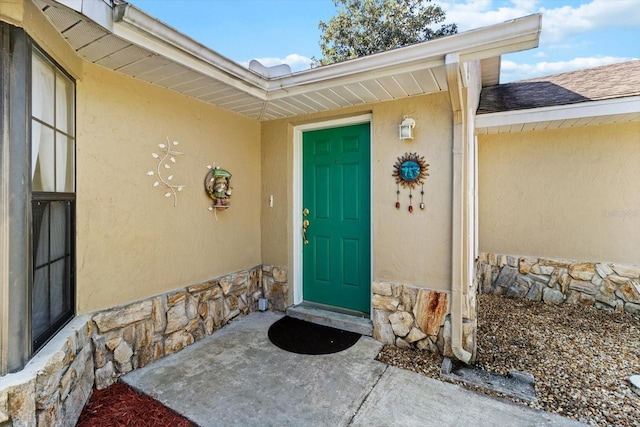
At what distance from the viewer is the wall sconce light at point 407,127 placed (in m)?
3.00

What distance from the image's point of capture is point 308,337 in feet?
10.7

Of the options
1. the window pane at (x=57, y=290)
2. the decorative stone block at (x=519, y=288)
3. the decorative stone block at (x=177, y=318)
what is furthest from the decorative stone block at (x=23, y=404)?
the decorative stone block at (x=519, y=288)

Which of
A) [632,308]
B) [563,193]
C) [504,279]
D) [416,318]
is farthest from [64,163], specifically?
[632,308]

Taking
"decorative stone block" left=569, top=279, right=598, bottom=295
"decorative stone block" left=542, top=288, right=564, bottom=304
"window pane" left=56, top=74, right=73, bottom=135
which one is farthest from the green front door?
"decorative stone block" left=569, top=279, right=598, bottom=295

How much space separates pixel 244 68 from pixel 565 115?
3.58m

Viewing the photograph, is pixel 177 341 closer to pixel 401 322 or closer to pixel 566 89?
pixel 401 322

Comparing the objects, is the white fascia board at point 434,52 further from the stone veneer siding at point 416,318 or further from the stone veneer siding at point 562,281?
the stone veneer siding at point 562,281

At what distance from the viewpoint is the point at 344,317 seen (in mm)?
3508

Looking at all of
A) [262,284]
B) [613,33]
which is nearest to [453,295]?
[262,284]

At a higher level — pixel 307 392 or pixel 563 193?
pixel 563 193

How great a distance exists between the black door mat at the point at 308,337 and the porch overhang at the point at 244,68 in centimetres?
247

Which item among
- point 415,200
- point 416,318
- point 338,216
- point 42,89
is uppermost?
point 42,89

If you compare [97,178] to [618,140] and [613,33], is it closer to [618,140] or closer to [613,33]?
[618,140]

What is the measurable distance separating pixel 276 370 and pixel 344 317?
1089mm
